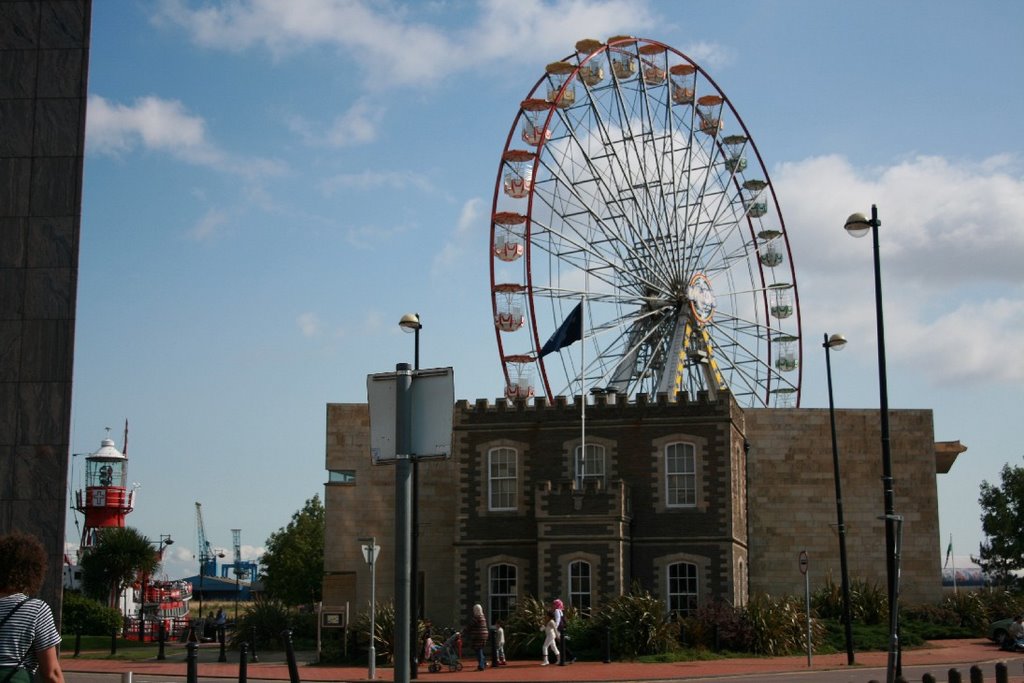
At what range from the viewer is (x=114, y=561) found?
59.6 metres

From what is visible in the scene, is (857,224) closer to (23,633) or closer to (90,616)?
(23,633)

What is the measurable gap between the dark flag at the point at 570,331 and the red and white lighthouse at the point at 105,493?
3107 cm

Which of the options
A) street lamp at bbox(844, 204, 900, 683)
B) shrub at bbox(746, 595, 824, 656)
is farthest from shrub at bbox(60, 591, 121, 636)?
street lamp at bbox(844, 204, 900, 683)

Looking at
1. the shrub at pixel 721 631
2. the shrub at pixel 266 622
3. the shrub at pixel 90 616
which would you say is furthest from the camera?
the shrub at pixel 90 616

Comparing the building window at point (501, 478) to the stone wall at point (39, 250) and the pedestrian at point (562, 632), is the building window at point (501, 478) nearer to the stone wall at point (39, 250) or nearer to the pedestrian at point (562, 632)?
the pedestrian at point (562, 632)

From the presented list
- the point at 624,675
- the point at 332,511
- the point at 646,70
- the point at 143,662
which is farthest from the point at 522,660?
the point at 646,70

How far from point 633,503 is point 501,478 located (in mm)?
4474

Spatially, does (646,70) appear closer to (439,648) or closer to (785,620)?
(785,620)

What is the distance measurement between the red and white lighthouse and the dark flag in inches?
1223

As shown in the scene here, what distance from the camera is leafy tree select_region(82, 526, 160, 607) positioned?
5972 centimetres

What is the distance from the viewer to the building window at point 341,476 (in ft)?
154

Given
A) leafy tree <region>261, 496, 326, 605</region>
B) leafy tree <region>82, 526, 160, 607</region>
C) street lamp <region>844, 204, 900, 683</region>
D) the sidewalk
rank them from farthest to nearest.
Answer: leafy tree <region>261, 496, 326, 605</region> < leafy tree <region>82, 526, 160, 607</region> < the sidewalk < street lamp <region>844, 204, 900, 683</region>

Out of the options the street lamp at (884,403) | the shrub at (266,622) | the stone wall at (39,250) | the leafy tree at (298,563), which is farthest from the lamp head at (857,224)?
the leafy tree at (298,563)

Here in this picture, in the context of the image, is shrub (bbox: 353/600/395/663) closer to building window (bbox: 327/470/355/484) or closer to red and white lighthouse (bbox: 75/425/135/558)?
building window (bbox: 327/470/355/484)
